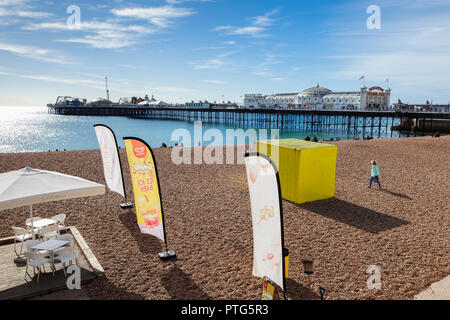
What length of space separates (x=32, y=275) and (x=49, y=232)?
3.60ft

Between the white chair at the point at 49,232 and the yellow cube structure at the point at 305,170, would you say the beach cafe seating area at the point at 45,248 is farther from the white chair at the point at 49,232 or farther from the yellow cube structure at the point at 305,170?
the yellow cube structure at the point at 305,170

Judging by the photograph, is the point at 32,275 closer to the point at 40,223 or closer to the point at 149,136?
the point at 40,223

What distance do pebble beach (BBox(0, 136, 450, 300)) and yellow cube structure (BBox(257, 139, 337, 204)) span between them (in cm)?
40

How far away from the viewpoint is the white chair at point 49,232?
243 inches

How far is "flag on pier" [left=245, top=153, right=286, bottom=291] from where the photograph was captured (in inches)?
172

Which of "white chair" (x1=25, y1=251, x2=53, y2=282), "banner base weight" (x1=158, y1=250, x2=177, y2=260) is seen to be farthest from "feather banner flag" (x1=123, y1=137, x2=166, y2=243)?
"white chair" (x1=25, y1=251, x2=53, y2=282)

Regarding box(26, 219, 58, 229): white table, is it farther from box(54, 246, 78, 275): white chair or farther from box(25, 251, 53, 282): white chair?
box(25, 251, 53, 282): white chair

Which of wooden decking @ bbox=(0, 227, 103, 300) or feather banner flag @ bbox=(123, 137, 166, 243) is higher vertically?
feather banner flag @ bbox=(123, 137, 166, 243)

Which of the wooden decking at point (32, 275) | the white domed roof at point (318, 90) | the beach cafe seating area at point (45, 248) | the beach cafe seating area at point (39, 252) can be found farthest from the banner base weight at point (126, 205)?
the white domed roof at point (318, 90)

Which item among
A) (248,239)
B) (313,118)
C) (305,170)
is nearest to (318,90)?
(313,118)

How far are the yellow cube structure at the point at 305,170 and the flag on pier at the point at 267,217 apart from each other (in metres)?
4.95

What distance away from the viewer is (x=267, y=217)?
4.61 meters

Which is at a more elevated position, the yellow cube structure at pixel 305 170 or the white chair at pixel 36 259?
the yellow cube structure at pixel 305 170
